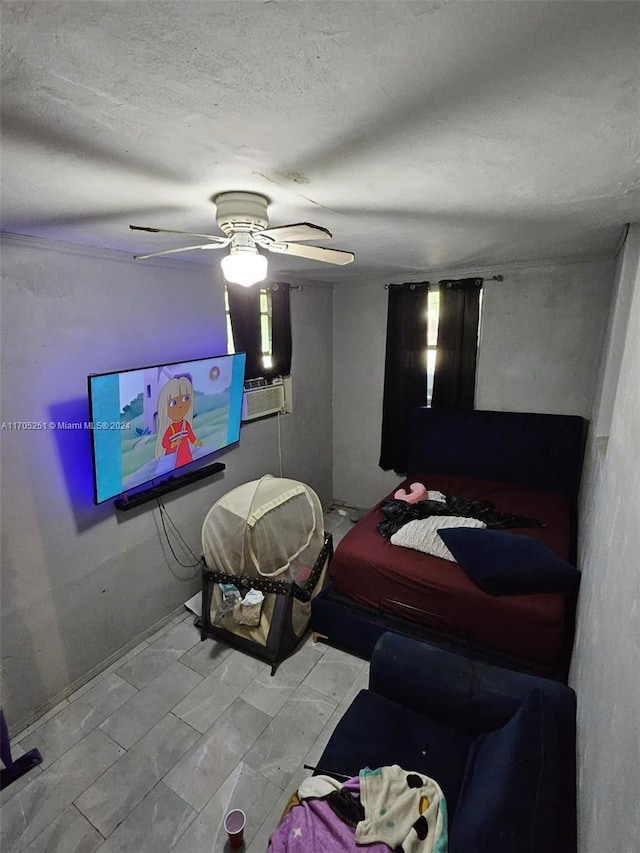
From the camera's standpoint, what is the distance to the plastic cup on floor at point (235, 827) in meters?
1.59

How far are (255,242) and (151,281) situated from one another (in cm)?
130

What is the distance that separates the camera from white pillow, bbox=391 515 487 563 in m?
2.55

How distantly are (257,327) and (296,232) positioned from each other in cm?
202

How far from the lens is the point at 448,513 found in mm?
3002

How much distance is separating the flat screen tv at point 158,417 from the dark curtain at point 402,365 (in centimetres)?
171

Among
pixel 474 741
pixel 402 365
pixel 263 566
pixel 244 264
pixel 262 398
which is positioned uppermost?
pixel 244 264

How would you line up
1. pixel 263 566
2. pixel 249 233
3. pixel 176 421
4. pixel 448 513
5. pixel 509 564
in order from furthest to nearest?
pixel 448 513 < pixel 263 566 < pixel 176 421 < pixel 509 564 < pixel 249 233

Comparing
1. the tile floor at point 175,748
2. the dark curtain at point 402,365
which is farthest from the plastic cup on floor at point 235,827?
the dark curtain at point 402,365

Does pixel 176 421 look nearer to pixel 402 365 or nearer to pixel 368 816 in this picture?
pixel 368 816

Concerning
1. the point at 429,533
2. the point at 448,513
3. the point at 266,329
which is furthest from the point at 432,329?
the point at 429,533

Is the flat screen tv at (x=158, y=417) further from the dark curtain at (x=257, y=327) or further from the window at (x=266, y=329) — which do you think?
the window at (x=266, y=329)

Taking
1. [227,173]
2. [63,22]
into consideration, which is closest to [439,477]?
[227,173]

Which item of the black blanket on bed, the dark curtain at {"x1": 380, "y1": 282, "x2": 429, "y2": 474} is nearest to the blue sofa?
the black blanket on bed

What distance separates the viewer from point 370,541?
8.89ft
